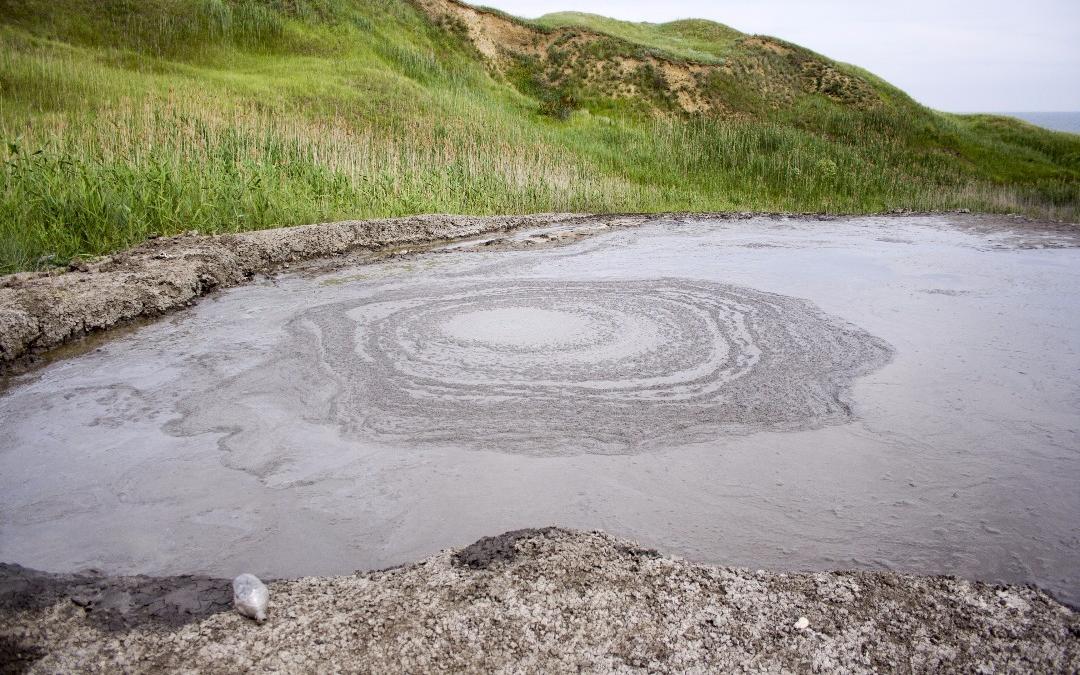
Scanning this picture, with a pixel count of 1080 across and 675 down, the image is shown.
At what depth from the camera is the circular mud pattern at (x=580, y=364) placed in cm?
299

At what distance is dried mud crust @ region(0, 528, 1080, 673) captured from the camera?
1.60 meters

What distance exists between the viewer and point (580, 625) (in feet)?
5.59

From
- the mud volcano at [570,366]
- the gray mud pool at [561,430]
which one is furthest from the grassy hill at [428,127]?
the mud volcano at [570,366]

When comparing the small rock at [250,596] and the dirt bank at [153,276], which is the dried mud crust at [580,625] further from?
the dirt bank at [153,276]

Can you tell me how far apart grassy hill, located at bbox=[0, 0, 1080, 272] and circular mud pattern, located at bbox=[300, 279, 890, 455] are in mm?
3150

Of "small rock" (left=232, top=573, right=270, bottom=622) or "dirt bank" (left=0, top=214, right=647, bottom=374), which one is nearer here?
"small rock" (left=232, top=573, right=270, bottom=622)

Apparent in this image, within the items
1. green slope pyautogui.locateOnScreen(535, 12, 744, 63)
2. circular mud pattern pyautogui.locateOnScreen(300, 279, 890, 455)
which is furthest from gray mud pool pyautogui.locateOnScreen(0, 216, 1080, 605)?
green slope pyautogui.locateOnScreen(535, 12, 744, 63)

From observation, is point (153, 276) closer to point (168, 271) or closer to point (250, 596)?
point (168, 271)

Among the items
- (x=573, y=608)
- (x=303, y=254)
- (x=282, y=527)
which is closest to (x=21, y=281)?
(x=303, y=254)

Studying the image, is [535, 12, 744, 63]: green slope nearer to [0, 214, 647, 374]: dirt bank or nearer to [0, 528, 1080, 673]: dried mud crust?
[0, 214, 647, 374]: dirt bank

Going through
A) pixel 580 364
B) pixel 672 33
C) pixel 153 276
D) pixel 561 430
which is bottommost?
pixel 561 430

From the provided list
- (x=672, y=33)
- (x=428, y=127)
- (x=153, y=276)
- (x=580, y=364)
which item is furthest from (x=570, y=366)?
(x=672, y=33)

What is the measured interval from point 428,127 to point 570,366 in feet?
42.3

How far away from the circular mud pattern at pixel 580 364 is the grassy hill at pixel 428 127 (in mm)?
3150
